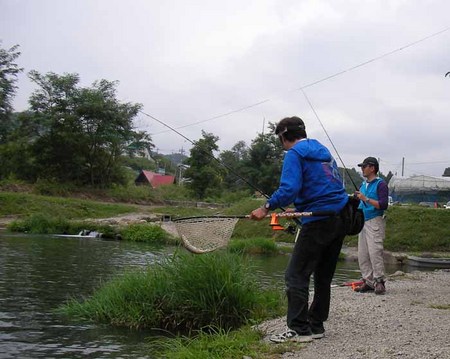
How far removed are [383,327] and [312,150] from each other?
2.16m

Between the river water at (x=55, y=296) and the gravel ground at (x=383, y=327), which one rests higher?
the gravel ground at (x=383, y=327)

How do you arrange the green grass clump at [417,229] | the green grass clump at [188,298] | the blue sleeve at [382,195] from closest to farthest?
the green grass clump at [188,298] < the blue sleeve at [382,195] < the green grass clump at [417,229]

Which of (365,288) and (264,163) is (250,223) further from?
(365,288)

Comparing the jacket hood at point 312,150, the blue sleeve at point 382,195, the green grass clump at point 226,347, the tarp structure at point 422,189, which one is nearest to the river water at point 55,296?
the green grass clump at point 226,347

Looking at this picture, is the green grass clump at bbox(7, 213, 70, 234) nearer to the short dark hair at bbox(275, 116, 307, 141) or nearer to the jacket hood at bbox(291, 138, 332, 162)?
the short dark hair at bbox(275, 116, 307, 141)

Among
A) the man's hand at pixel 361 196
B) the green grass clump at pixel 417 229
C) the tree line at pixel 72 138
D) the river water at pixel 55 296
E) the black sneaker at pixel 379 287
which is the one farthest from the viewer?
the tree line at pixel 72 138

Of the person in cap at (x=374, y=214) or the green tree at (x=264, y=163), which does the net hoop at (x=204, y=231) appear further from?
the green tree at (x=264, y=163)

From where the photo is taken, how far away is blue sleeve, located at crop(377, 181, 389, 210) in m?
8.13

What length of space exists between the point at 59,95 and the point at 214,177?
597 inches

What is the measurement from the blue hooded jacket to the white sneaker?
1.12m

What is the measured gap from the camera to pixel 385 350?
4965 mm

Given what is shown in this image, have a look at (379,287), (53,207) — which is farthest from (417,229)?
(53,207)

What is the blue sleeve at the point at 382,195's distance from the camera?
8133 mm

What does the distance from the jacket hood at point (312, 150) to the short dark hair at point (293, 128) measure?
4.5 inches
